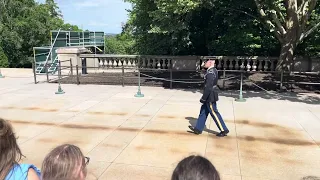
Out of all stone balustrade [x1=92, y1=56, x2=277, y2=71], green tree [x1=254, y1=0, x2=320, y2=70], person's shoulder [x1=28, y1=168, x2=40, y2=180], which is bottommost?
person's shoulder [x1=28, y1=168, x2=40, y2=180]

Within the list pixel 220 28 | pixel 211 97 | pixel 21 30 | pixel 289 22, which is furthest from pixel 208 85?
pixel 21 30

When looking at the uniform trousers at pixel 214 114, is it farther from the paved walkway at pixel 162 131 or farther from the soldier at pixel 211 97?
the paved walkway at pixel 162 131

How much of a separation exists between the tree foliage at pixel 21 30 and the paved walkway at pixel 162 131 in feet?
56.4

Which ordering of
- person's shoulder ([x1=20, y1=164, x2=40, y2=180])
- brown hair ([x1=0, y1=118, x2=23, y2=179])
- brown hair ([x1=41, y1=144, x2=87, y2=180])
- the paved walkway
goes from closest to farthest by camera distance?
brown hair ([x1=41, y1=144, x2=87, y2=180]) < brown hair ([x1=0, y1=118, x2=23, y2=179]) < person's shoulder ([x1=20, y1=164, x2=40, y2=180]) < the paved walkway

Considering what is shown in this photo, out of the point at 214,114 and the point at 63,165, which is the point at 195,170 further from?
the point at 214,114

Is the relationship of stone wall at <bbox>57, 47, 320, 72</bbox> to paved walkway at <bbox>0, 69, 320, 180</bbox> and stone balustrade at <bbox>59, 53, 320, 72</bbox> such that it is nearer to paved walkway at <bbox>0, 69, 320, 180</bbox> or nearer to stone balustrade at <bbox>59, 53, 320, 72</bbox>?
stone balustrade at <bbox>59, 53, 320, 72</bbox>

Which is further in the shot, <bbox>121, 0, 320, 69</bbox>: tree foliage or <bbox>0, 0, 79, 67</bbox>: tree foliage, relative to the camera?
<bbox>0, 0, 79, 67</bbox>: tree foliage

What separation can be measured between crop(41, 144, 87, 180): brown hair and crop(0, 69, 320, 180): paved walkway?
1.32 meters

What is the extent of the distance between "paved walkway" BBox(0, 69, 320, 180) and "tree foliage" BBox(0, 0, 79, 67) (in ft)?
56.4

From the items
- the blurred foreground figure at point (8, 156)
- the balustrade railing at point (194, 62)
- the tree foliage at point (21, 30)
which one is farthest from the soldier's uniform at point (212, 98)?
the tree foliage at point (21, 30)

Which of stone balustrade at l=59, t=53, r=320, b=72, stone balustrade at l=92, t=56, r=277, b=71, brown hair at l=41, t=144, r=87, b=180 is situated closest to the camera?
brown hair at l=41, t=144, r=87, b=180

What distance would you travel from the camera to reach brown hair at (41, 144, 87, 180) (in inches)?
75.2

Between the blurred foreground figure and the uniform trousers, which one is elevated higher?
the blurred foreground figure

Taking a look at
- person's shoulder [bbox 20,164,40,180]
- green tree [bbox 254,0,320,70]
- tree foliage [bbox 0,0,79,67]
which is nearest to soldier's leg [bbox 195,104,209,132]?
person's shoulder [bbox 20,164,40,180]
